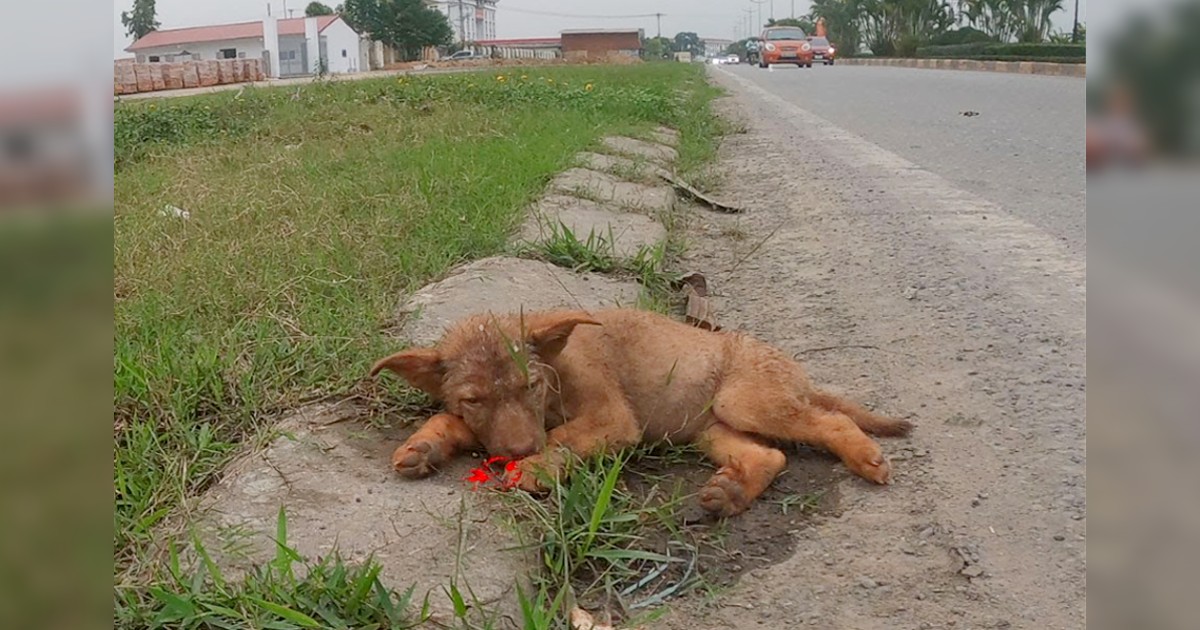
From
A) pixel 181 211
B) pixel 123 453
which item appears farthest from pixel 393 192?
pixel 123 453

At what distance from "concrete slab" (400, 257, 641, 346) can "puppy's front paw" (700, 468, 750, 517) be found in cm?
107

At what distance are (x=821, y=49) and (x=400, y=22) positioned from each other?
68.3ft

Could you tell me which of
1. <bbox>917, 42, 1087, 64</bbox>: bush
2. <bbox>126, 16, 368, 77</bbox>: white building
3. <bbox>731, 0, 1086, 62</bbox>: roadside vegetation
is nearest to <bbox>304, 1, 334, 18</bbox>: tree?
<bbox>126, 16, 368, 77</bbox>: white building

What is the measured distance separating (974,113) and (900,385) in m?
10.4

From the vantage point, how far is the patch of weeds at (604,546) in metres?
2.25

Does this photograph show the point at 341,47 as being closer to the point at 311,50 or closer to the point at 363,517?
the point at 311,50

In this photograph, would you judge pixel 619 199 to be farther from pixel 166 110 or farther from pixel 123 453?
pixel 166 110

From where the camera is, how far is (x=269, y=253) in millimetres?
4332

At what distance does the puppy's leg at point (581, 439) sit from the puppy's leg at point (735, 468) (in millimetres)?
227

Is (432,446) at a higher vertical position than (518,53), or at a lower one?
lower

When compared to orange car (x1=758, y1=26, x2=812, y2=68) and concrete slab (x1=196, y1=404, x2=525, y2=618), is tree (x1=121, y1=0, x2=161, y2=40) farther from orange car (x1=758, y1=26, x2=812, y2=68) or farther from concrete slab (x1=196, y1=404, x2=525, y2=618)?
A: orange car (x1=758, y1=26, x2=812, y2=68)

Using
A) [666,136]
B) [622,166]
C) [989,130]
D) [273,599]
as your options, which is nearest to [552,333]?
[273,599]

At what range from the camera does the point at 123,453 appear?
2.51 metres

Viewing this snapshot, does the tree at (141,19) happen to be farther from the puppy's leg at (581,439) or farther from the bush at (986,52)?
the bush at (986,52)
